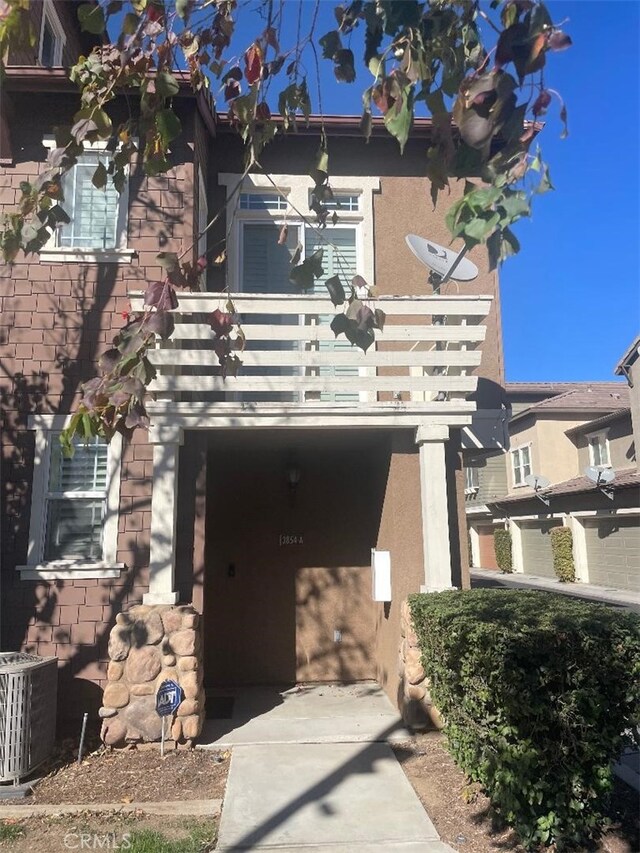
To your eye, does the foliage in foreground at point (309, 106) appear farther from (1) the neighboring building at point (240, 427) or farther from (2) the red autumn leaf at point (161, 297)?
(1) the neighboring building at point (240, 427)

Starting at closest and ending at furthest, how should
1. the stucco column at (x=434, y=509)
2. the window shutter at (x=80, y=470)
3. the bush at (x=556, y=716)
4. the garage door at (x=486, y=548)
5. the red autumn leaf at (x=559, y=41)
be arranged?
1. the red autumn leaf at (x=559, y=41)
2. the bush at (x=556, y=716)
3. the stucco column at (x=434, y=509)
4. the window shutter at (x=80, y=470)
5. the garage door at (x=486, y=548)

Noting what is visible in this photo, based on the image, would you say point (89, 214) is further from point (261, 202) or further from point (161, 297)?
point (161, 297)

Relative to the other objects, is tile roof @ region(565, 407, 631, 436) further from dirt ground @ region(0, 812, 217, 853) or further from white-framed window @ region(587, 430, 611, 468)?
dirt ground @ region(0, 812, 217, 853)

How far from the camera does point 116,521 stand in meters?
6.55

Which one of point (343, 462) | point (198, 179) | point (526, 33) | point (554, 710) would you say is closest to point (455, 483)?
point (343, 462)

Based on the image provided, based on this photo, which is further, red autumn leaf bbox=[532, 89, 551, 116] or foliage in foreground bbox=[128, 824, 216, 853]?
foliage in foreground bbox=[128, 824, 216, 853]

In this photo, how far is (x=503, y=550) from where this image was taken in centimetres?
2908

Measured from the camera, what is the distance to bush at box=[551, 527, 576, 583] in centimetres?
2306

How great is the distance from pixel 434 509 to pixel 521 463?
938 inches

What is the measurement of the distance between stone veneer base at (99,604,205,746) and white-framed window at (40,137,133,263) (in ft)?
12.1

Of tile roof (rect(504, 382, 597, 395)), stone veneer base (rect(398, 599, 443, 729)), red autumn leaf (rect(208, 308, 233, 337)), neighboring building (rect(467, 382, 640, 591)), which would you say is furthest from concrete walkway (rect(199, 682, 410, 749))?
tile roof (rect(504, 382, 597, 395))

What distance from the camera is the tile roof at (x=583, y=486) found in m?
19.2

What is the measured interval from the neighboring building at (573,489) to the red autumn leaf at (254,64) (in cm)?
1687

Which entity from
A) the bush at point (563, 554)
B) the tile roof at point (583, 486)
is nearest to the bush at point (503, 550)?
the tile roof at point (583, 486)
